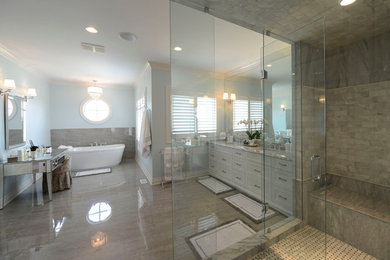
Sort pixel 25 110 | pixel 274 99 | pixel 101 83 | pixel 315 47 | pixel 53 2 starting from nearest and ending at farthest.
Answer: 1. pixel 53 2
2. pixel 315 47
3. pixel 274 99
4. pixel 25 110
5. pixel 101 83

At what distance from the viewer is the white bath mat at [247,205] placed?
2.24 m

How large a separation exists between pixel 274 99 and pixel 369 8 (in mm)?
1231

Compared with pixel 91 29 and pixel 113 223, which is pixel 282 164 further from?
pixel 91 29

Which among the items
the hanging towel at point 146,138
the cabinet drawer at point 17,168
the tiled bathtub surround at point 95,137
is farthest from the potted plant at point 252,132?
the tiled bathtub surround at point 95,137

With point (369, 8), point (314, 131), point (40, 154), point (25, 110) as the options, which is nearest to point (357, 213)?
point (314, 131)

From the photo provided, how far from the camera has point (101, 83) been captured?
5.37 meters

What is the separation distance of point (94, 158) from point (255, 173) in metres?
4.45

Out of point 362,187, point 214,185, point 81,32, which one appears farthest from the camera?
point 81,32

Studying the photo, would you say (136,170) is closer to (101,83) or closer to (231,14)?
(101,83)

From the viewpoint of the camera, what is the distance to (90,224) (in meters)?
2.16

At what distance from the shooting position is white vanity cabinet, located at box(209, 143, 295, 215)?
2.13m

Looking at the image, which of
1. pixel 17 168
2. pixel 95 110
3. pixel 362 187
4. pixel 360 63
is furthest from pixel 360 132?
pixel 95 110

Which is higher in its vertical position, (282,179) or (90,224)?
(282,179)

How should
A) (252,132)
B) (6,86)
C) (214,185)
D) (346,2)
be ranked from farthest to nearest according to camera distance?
(252,132) → (6,86) → (214,185) → (346,2)
